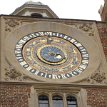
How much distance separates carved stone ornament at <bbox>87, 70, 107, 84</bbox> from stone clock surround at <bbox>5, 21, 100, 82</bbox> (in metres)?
0.16

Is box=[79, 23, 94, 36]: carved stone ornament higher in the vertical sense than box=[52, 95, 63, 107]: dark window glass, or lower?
higher

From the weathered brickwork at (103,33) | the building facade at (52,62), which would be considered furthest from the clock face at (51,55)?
the weathered brickwork at (103,33)

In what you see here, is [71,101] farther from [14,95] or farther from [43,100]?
[14,95]

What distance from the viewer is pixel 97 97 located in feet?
56.4

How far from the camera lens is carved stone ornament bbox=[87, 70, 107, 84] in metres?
17.9

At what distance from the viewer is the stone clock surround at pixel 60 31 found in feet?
59.6

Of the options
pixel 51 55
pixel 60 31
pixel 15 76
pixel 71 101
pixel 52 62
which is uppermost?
pixel 60 31

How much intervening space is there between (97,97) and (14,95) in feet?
8.46

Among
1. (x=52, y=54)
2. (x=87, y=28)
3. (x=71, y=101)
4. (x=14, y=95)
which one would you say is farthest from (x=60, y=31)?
(x=14, y=95)

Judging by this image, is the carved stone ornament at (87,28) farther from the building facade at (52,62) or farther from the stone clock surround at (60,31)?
the stone clock surround at (60,31)

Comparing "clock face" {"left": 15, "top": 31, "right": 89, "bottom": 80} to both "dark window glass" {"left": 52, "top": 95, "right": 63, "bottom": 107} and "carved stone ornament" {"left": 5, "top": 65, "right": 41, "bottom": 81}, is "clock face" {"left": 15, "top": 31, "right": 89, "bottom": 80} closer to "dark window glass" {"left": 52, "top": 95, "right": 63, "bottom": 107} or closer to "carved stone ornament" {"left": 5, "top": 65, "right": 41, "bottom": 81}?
"carved stone ornament" {"left": 5, "top": 65, "right": 41, "bottom": 81}

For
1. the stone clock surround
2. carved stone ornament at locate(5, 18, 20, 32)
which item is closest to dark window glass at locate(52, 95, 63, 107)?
the stone clock surround

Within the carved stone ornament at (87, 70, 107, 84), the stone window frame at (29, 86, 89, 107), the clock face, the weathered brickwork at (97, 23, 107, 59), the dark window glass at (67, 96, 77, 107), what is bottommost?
the dark window glass at (67, 96, 77, 107)

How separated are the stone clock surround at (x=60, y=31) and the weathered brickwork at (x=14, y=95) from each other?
76 cm
